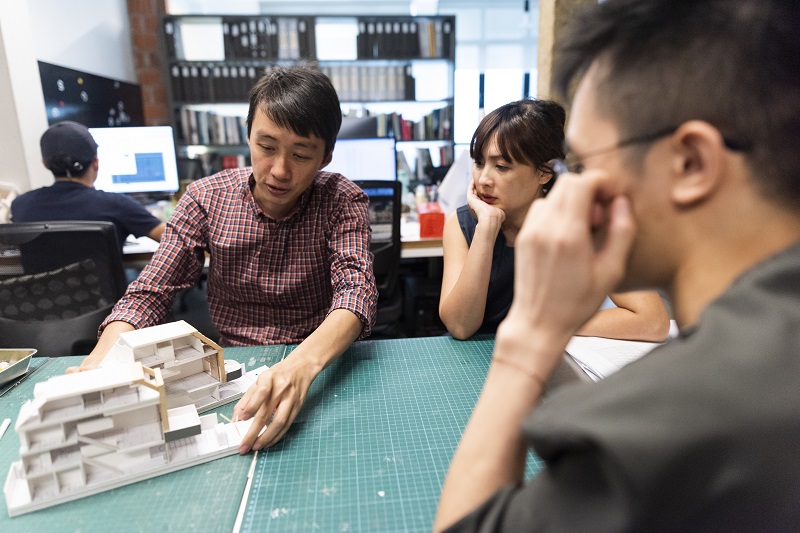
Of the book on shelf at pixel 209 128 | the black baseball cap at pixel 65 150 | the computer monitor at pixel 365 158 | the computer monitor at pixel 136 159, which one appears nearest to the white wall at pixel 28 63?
the computer monitor at pixel 136 159

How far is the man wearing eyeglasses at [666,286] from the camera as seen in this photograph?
404mm

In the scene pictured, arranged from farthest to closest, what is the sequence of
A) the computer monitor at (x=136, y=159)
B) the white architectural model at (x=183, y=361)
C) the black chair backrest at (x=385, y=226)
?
the computer monitor at (x=136, y=159) < the black chair backrest at (x=385, y=226) < the white architectural model at (x=183, y=361)

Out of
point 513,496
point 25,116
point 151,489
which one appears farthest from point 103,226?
point 513,496

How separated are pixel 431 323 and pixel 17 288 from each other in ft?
6.17

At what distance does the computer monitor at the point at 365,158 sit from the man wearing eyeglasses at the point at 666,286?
8.15ft

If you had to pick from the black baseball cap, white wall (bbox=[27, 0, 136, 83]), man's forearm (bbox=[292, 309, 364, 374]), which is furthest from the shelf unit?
man's forearm (bbox=[292, 309, 364, 374])

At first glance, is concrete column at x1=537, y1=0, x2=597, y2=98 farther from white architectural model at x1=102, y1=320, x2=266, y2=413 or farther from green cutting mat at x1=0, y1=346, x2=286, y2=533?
green cutting mat at x1=0, y1=346, x2=286, y2=533

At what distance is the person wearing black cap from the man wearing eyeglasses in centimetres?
212

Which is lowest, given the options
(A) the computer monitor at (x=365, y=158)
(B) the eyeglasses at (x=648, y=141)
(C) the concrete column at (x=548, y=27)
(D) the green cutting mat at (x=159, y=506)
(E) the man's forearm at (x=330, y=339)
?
(D) the green cutting mat at (x=159, y=506)

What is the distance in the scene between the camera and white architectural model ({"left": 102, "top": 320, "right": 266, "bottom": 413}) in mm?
Result: 912

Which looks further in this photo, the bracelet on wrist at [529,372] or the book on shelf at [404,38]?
the book on shelf at [404,38]

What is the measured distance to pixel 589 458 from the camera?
429 millimetres

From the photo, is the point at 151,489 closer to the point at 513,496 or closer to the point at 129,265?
the point at 513,496

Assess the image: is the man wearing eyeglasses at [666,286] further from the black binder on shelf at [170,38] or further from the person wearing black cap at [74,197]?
the black binder on shelf at [170,38]
